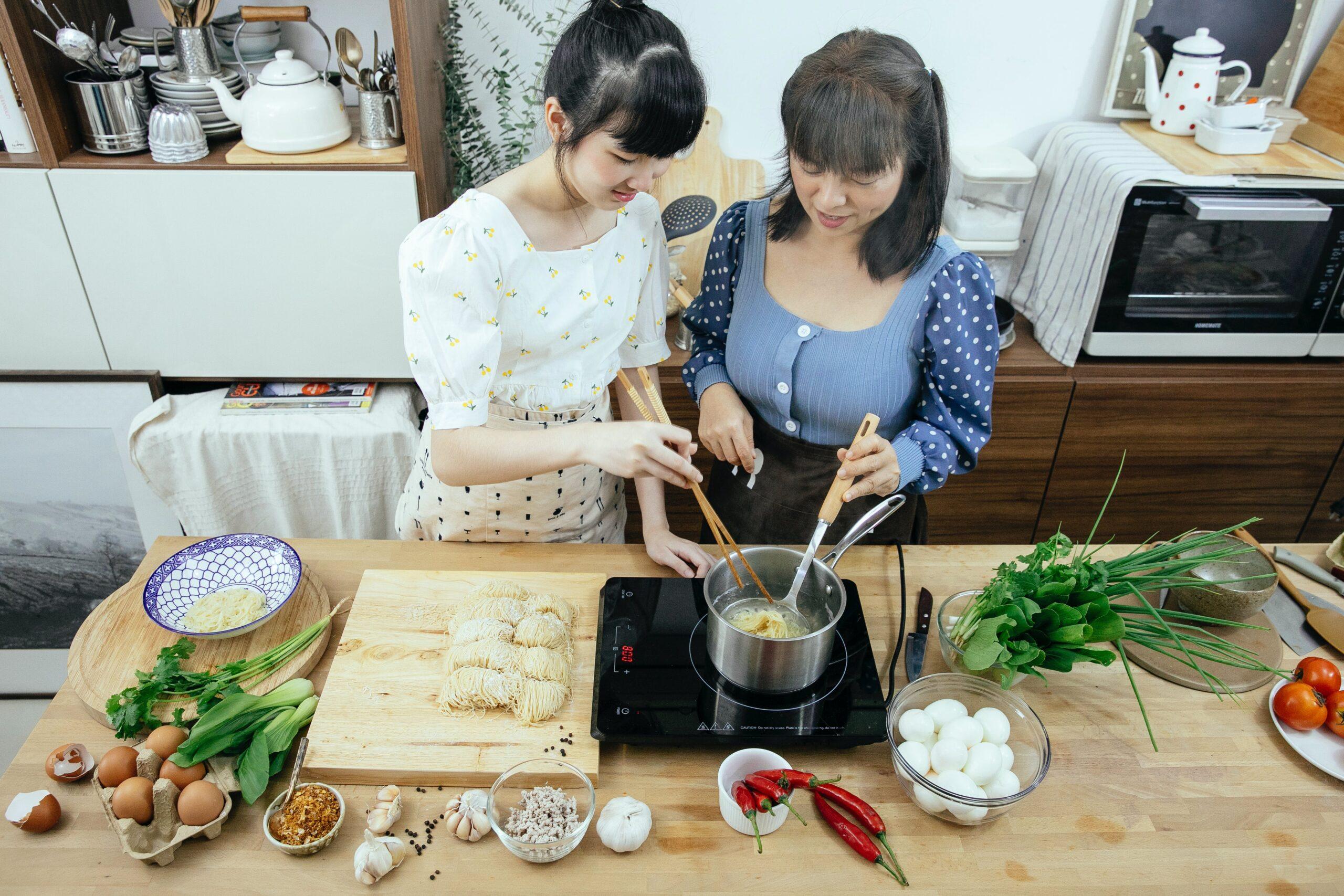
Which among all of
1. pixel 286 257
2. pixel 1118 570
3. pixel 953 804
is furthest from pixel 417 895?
pixel 286 257

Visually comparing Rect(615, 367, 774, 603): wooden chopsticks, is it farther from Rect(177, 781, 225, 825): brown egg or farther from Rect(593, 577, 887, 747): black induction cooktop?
→ Rect(177, 781, 225, 825): brown egg

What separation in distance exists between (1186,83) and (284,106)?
2185 millimetres

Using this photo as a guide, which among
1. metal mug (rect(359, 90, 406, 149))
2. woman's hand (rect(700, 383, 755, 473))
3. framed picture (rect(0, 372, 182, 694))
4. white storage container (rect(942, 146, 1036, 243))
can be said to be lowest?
framed picture (rect(0, 372, 182, 694))

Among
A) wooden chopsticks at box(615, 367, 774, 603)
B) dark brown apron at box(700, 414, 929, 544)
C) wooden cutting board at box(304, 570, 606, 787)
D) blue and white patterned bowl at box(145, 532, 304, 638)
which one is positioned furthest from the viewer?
dark brown apron at box(700, 414, 929, 544)

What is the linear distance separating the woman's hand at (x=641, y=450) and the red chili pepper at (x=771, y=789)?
370 millimetres

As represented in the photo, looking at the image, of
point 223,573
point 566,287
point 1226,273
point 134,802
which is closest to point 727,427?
point 566,287

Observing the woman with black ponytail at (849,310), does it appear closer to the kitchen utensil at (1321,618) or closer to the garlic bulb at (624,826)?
the kitchen utensil at (1321,618)

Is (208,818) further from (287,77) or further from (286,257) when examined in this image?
(287,77)

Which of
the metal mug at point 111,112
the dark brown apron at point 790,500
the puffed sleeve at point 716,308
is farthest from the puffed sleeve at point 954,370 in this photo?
the metal mug at point 111,112

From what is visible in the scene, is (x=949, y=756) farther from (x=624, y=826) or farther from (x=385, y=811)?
(x=385, y=811)

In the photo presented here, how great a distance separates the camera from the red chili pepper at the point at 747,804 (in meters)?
1.01

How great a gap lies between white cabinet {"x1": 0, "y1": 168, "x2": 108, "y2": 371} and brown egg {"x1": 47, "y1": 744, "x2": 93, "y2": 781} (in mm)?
1340

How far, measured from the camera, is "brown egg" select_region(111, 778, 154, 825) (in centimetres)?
100

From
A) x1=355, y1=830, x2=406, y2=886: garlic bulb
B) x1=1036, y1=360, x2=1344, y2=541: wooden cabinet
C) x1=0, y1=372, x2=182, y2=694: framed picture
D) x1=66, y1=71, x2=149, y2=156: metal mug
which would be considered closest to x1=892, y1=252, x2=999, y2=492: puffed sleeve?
x1=355, y1=830, x2=406, y2=886: garlic bulb
